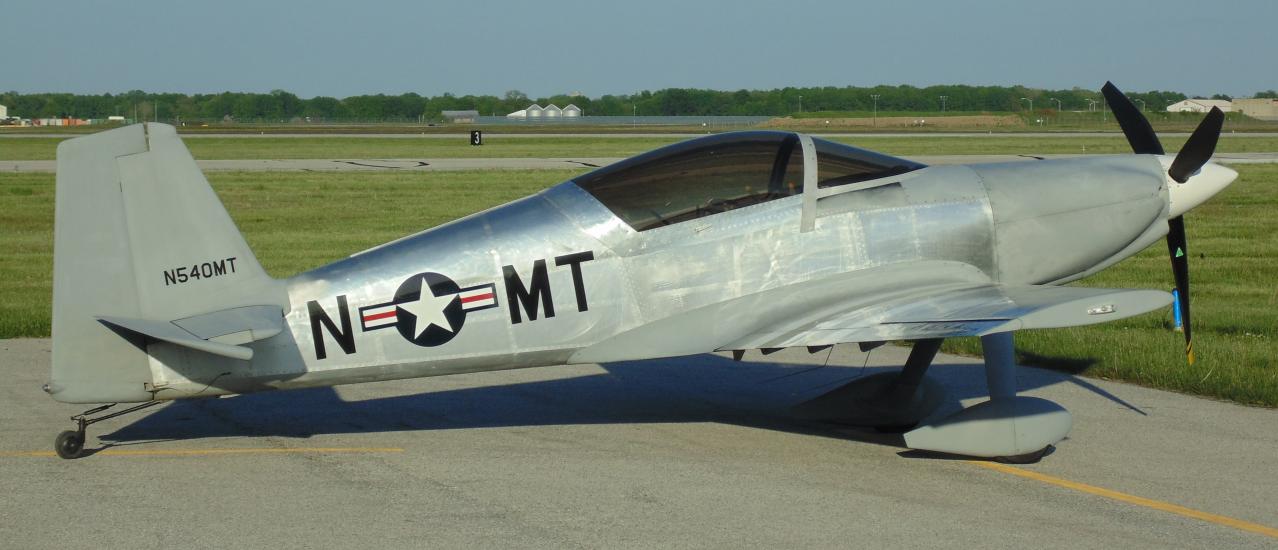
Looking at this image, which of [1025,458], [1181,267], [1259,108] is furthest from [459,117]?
[1025,458]

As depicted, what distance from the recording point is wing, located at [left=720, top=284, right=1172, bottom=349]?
261 inches

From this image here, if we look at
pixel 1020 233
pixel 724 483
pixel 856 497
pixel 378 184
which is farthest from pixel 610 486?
pixel 378 184

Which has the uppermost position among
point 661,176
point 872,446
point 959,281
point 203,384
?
point 661,176

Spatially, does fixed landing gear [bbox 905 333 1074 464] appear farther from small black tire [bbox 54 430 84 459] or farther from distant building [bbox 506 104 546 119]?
distant building [bbox 506 104 546 119]

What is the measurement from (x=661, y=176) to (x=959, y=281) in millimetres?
2016

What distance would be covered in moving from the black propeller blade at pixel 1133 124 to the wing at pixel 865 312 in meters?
2.00

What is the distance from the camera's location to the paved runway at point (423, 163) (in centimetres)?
4066

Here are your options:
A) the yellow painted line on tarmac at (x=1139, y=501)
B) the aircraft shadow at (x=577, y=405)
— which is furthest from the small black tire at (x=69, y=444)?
the yellow painted line on tarmac at (x=1139, y=501)

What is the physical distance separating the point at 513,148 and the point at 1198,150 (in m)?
53.3

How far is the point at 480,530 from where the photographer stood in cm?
620

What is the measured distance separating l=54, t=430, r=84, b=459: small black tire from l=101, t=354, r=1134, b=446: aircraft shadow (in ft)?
1.34

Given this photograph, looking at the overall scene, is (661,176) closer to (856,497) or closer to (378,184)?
(856,497)

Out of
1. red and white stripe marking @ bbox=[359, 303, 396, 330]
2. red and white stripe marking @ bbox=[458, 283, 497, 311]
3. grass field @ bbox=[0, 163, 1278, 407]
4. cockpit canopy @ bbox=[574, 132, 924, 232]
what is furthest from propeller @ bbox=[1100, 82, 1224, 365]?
red and white stripe marking @ bbox=[359, 303, 396, 330]

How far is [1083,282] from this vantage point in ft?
52.8
